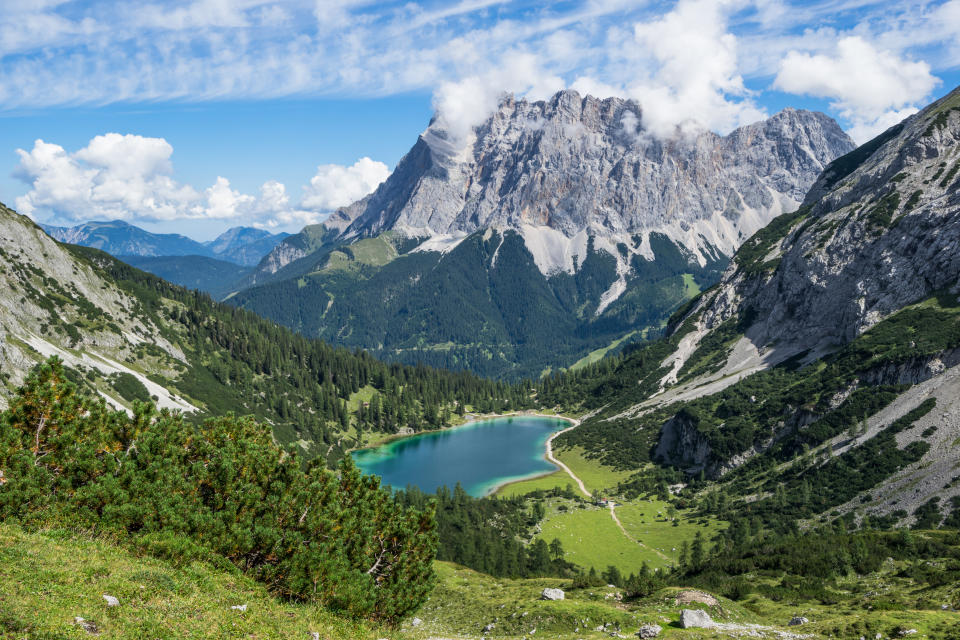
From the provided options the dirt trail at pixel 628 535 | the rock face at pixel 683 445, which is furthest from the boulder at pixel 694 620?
the rock face at pixel 683 445

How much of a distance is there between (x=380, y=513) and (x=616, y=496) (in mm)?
120248

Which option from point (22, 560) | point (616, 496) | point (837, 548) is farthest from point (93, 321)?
point (837, 548)

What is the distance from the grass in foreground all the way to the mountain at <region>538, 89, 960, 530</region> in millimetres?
90379

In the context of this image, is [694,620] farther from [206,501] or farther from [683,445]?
[683,445]

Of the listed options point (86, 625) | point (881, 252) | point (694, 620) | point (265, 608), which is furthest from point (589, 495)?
point (86, 625)

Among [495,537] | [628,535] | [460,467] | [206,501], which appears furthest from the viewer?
[460,467]

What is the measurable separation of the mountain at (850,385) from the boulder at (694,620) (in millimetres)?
59405

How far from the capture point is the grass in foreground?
1797 cm

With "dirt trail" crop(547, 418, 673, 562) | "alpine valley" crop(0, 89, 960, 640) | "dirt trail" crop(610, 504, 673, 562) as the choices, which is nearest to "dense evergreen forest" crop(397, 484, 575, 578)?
"alpine valley" crop(0, 89, 960, 640)

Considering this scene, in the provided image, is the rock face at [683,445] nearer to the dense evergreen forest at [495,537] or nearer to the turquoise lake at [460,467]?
the turquoise lake at [460,467]

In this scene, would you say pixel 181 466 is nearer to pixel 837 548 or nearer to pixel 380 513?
pixel 380 513

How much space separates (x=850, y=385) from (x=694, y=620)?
111666 mm

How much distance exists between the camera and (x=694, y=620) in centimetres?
3969

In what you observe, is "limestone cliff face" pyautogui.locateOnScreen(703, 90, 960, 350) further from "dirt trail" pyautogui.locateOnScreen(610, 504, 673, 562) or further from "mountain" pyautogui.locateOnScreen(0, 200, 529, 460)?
"mountain" pyautogui.locateOnScreen(0, 200, 529, 460)
